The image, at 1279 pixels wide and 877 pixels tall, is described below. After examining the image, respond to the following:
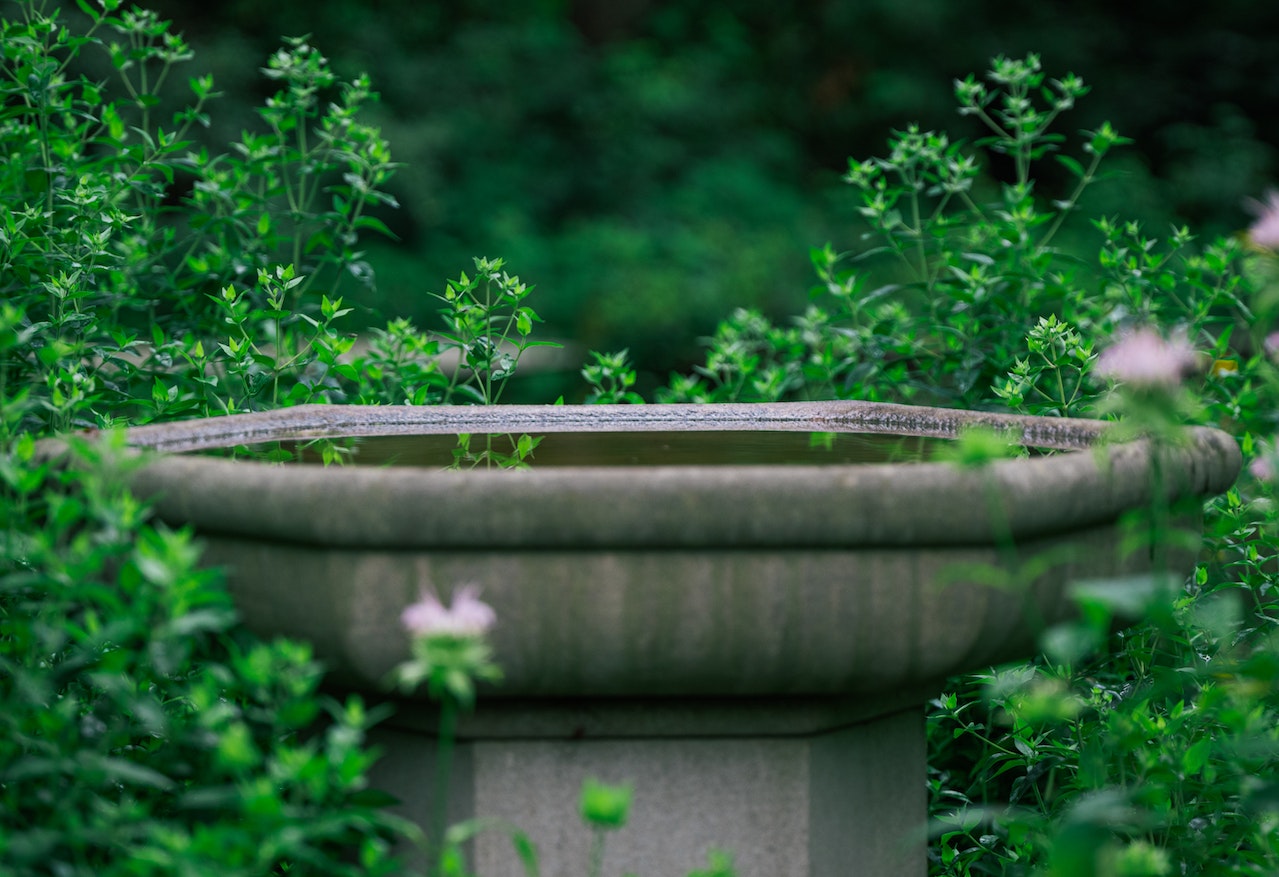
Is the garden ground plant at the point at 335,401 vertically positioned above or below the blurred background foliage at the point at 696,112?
below

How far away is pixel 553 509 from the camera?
1.27m

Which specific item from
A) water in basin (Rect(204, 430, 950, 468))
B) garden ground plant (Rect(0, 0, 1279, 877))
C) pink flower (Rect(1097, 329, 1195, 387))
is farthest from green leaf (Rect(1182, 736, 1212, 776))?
pink flower (Rect(1097, 329, 1195, 387))

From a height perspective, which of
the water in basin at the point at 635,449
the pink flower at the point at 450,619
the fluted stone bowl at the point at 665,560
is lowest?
the pink flower at the point at 450,619

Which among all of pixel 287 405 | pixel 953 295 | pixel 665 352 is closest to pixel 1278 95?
pixel 665 352

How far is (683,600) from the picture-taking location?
4.31 feet

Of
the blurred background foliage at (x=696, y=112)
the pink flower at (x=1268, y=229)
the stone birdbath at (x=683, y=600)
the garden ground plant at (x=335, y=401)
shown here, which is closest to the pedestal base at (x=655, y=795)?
the stone birdbath at (x=683, y=600)

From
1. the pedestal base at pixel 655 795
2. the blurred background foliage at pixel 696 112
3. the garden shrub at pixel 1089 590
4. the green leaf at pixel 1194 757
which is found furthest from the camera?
the blurred background foliage at pixel 696 112

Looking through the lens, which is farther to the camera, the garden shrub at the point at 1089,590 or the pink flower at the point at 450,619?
the garden shrub at the point at 1089,590

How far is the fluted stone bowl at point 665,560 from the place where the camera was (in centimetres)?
128

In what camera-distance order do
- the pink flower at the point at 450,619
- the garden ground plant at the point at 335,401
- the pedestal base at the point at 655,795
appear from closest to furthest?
the pink flower at the point at 450,619 < the garden ground plant at the point at 335,401 < the pedestal base at the point at 655,795

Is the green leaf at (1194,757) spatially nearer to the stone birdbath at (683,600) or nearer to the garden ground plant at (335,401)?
the garden ground plant at (335,401)

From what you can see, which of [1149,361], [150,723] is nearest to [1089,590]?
[1149,361]

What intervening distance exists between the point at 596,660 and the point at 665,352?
8563 millimetres

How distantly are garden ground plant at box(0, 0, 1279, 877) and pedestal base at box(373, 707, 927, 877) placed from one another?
0.11 metres
